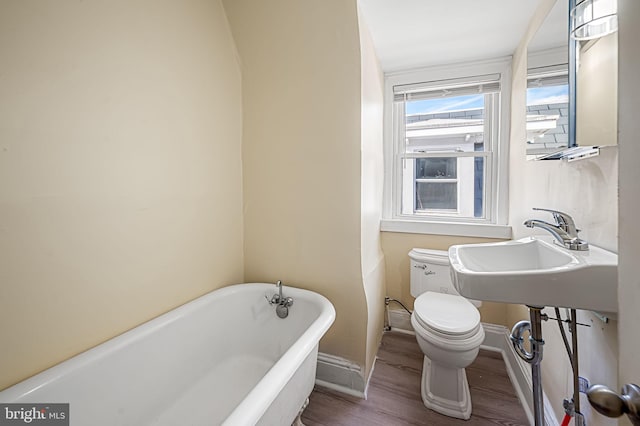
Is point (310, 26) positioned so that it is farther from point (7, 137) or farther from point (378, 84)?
point (7, 137)

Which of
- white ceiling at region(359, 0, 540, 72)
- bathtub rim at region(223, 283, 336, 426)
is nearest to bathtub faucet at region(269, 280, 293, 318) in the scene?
bathtub rim at region(223, 283, 336, 426)

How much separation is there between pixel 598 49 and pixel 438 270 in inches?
56.5

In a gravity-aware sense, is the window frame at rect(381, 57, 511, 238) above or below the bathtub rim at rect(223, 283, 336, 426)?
above

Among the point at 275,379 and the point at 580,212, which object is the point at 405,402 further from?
the point at 580,212

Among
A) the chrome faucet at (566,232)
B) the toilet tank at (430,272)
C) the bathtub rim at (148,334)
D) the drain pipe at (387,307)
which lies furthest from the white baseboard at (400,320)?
the chrome faucet at (566,232)

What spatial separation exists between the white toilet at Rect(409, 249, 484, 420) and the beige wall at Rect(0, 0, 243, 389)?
4.39 ft

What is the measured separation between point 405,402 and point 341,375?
391mm

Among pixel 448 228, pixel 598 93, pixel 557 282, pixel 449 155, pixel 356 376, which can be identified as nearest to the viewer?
pixel 557 282

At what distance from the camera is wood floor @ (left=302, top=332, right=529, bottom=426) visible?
142 cm

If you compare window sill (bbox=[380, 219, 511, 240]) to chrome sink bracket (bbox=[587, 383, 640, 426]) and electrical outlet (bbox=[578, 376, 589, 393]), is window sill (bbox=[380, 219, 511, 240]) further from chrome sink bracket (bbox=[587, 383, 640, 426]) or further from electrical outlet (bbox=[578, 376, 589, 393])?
chrome sink bracket (bbox=[587, 383, 640, 426])

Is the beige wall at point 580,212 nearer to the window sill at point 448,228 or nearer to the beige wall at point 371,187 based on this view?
the window sill at point 448,228

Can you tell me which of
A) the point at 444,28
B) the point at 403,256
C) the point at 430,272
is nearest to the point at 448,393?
the point at 430,272

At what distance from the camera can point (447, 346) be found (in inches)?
54.5

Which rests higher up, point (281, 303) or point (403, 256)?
point (403, 256)
